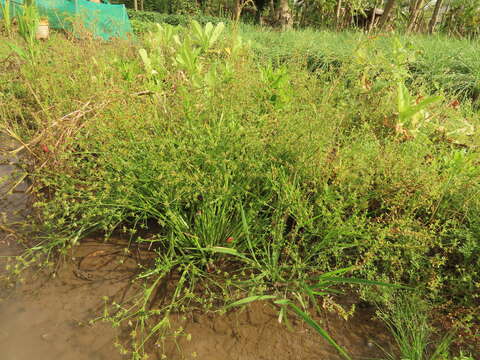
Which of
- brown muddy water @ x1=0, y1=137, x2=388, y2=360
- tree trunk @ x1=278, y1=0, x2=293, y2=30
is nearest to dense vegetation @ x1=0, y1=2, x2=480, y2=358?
brown muddy water @ x1=0, y1=137, x2=388, y2=360

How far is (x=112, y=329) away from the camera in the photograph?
1397mm

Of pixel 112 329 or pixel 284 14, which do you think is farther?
pixel 284 14

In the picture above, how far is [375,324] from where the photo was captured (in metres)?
1.47

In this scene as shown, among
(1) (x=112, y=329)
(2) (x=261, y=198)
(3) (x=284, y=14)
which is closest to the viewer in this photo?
(1) (x=112, y=329)

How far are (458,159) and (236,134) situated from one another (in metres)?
1.24

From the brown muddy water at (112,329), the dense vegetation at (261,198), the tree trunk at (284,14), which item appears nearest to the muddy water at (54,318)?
the brown muddy water at (112,329)

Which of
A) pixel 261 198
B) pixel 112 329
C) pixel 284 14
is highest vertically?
pixel 284 14

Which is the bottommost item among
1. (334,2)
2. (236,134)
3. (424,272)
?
(424,272)

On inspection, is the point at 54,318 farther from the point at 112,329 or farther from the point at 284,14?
the point at 284,14

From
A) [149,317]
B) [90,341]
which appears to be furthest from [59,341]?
[149,317]

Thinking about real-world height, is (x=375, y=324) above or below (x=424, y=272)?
below

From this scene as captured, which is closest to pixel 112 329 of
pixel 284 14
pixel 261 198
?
pixel 261 198

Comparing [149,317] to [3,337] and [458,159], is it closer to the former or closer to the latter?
[3,337]

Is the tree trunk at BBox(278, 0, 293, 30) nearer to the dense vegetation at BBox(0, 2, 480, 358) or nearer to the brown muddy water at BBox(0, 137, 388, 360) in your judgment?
the dense vegetation at BBox(0, 2, 480, 358)
